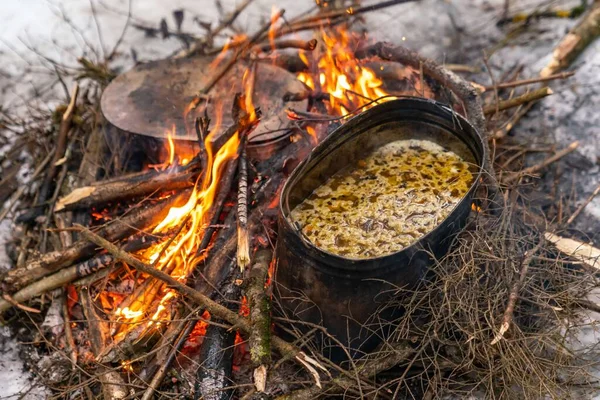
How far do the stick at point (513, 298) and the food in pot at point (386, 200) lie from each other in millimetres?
535

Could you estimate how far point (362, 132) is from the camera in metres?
4.00

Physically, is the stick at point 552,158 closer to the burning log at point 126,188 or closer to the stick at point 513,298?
the stick at point 513,298

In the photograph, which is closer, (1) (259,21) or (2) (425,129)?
(2) (425,129)

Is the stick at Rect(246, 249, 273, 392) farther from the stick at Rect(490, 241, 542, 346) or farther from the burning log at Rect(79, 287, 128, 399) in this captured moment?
the stick at Rect(490, 241, 542, 346)

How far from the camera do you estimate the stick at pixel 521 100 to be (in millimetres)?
4578

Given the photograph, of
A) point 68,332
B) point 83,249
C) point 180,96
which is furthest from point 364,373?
point 180,96

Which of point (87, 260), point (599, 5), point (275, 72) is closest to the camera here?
point (87, 260)

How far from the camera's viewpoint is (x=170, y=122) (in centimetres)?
441

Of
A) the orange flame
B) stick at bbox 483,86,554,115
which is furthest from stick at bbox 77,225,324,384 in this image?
stick at bbox 483,86,554,115

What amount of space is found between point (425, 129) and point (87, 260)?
2515 millimetres

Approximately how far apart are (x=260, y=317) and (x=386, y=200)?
3.67 feet

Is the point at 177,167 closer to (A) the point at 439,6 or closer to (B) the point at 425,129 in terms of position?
(B) the point at 425,129

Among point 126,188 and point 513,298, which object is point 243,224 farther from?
point 513,298

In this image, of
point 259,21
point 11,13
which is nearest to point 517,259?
point 259,21
